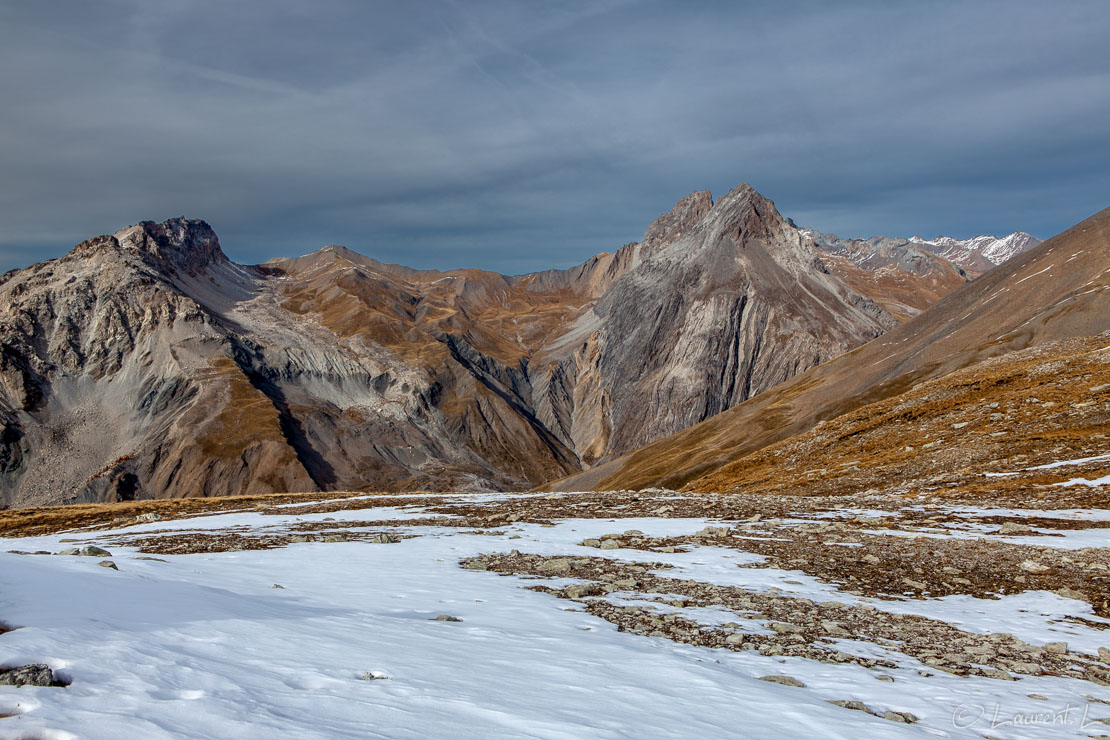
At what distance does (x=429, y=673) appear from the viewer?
794 cm

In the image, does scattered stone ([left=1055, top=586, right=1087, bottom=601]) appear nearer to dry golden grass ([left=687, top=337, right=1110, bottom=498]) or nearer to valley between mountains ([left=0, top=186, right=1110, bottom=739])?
valley between mountains ([left=0, top=186, right=1110, bottom=739])

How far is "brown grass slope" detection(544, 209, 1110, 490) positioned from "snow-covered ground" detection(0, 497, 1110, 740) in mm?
69242

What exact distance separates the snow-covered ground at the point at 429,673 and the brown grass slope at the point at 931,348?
69.2 metres

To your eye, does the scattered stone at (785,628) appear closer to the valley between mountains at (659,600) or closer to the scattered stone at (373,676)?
the valley between mountains at (659,600)

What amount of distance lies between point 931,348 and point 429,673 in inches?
3595

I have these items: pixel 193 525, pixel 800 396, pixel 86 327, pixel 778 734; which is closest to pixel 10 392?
pixel 86 327

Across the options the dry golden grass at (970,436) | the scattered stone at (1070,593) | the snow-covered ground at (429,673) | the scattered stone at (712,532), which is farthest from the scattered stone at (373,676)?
the dry golden grass at (970,436)

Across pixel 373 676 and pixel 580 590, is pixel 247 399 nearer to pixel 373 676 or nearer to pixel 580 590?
pixel 580 590

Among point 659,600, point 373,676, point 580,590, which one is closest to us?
point 373,676

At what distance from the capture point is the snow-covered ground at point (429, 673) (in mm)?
5855

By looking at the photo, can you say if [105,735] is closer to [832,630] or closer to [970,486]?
[832,630]

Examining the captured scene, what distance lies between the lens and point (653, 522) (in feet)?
89.5

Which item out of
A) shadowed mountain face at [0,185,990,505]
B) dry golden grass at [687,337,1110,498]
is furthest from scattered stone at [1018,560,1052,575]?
shadowed mountain face at [0,185,990,505]

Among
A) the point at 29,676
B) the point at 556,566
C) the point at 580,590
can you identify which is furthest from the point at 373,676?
the point at 556,566
